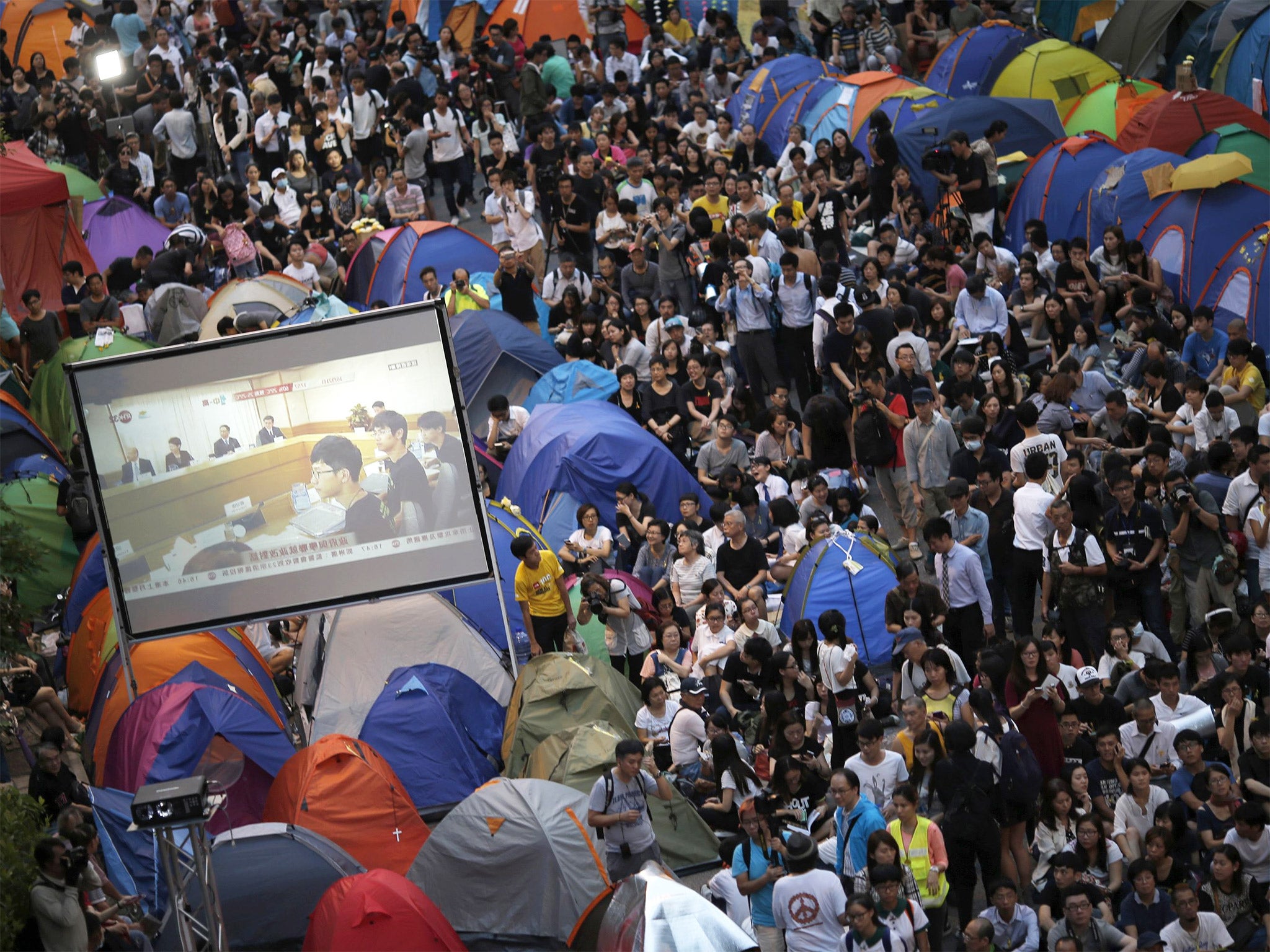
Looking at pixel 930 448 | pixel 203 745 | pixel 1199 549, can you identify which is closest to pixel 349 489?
pixel 203 745

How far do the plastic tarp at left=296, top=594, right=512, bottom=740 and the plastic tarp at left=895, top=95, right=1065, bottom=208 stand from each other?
8470 mm

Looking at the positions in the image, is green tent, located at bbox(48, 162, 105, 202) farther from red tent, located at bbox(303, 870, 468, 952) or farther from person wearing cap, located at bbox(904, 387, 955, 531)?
red tent, located at bbox(303, 870, 468, 952)

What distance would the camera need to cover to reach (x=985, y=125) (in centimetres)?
1817

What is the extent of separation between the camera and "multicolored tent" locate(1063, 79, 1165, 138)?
18.4 metres

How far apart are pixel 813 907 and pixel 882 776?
3.48 feet

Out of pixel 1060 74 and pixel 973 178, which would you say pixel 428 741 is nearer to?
pixel 973 178

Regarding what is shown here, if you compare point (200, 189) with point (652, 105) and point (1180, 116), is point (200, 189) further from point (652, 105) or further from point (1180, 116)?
point (1180, 116)

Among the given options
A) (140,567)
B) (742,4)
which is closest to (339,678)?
(140,567)

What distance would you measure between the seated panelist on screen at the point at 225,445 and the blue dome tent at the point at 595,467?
2870mm

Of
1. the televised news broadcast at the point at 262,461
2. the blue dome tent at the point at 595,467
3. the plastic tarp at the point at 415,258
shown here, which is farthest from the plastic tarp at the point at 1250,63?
the televised news broadcast at the point at 262,461

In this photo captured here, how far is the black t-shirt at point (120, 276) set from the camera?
1848 cm

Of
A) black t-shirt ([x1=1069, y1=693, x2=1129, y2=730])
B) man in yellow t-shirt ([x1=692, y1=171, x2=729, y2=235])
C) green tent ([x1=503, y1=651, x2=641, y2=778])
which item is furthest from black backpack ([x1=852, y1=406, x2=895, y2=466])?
man in yellow t-shirt ([x1=692, y1=171, x2=729, y2=235])

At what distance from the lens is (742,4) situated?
24.9m

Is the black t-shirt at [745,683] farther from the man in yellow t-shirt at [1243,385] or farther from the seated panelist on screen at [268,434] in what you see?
the man in yellow t-shirt at [1243,385]
